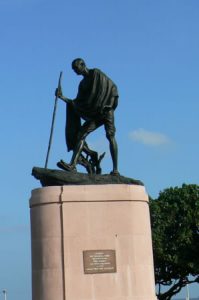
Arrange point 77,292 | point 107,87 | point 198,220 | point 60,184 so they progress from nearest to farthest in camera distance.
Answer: point 77,292
point 60,184
point 107,87
point 198,220

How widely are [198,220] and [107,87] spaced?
23.1 meters

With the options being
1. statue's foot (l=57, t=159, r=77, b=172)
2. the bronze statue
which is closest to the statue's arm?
the bronze statue

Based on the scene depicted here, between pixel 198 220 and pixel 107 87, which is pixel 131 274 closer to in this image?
pixel 107 87

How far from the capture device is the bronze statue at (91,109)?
17.7 m

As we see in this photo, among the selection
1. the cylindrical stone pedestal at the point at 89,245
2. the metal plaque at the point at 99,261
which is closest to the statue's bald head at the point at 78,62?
the cylindrical stone pedestal at the point at 89,245

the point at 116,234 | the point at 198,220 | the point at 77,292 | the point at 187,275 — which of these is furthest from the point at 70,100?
the point at 187,275

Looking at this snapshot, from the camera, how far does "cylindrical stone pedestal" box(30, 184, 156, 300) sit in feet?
51.2

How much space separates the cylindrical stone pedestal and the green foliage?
77.0 ft

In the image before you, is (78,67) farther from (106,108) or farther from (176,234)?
(176,234)

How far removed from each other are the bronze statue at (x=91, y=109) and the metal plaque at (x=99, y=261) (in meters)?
2.70

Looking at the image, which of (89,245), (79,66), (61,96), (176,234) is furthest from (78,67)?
(176,234)

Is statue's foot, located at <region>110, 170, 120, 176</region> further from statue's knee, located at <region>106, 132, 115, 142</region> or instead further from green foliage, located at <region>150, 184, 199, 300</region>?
green foliage, located at <region>150, 184, 199, 300</region>

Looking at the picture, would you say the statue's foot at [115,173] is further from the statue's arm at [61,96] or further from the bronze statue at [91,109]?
the statue's arm at [61,96]

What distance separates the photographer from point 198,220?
129 feet
